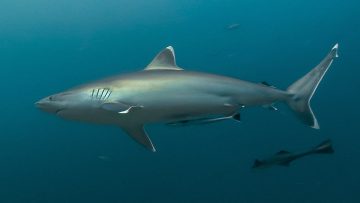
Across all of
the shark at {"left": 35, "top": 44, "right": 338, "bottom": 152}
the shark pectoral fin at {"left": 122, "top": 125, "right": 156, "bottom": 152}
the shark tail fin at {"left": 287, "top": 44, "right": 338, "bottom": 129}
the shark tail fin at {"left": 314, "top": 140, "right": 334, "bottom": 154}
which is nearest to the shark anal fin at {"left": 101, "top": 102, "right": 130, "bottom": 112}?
the shark at {"left": 35, "top": 44, "right": 338, "bottom": 152}

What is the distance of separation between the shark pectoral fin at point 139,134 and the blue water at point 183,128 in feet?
38.7

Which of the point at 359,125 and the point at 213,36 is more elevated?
the point at 213,36

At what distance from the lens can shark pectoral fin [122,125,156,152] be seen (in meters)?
4.40

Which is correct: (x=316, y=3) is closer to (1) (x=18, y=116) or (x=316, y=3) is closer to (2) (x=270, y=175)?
(2) (x=270, y=175)

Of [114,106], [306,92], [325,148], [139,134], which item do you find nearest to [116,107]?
[114,106]

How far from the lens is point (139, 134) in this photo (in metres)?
4.50

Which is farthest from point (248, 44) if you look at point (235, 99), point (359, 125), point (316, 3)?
point (235, 99)

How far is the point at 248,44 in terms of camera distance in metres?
37.7

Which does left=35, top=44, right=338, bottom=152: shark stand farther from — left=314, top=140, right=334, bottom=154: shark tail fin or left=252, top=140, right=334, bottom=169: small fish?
left=252, top=140, right=334, bottom=169: small fish

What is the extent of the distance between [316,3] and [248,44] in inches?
241

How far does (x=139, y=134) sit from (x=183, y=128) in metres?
19.1

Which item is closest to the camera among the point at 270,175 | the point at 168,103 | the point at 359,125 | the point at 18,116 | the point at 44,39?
the point at 168,103

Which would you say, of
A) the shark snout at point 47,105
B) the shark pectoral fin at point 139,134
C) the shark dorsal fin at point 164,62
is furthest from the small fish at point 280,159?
the shark snout at point 47,105

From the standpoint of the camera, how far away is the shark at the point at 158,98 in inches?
148
